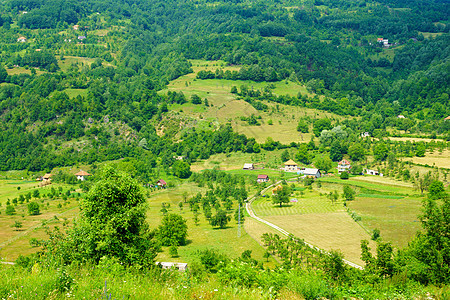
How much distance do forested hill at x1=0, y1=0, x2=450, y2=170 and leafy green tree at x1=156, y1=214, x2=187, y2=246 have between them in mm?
55240

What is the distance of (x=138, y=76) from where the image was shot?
527ft

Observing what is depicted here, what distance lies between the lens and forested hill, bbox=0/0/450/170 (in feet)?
376

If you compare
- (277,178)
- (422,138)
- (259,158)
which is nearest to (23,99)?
(259,158)

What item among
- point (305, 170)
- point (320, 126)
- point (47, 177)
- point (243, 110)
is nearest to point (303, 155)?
point (305, 170)

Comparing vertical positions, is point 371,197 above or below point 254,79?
below

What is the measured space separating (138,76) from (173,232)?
125m

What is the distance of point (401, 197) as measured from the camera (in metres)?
64.4

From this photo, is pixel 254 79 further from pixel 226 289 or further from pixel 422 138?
pixel 226 289

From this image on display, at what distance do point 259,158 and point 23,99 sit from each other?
274 feet

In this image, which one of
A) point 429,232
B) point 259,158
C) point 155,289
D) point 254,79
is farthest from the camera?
point 254,79

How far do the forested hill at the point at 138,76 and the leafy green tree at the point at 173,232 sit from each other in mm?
55240

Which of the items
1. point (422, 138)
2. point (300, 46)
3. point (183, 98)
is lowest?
point (422, 138)

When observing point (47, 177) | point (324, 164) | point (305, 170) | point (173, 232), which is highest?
point (324, 164)

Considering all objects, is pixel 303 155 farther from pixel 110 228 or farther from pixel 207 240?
pixel 110 228
